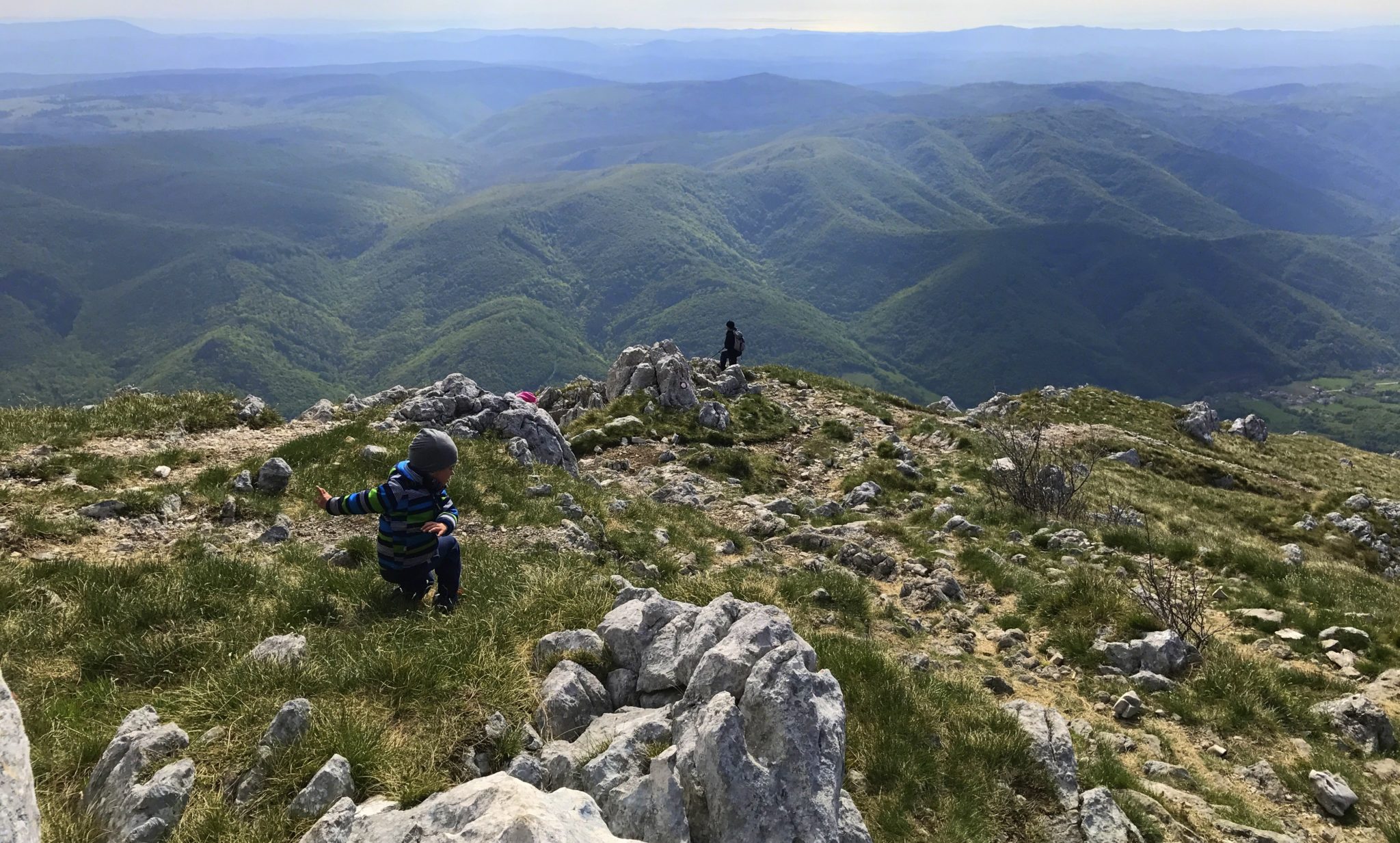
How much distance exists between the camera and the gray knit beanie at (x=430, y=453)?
9.17m

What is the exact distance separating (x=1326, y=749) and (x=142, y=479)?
21688 mm

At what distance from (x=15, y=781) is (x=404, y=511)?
505 cm

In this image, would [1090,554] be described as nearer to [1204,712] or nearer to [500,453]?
[1204,712]

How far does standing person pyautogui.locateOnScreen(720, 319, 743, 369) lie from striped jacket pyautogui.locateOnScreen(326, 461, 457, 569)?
2899 cm

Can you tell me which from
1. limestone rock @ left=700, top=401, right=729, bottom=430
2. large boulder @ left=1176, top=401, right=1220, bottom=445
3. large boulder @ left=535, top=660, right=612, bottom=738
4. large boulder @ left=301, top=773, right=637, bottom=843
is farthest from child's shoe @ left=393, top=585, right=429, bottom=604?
large boulder @ left=1176, top=401, right=1220, bottom=445

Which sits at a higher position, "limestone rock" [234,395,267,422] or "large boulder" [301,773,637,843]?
"large boulder" [301,773,637,843]

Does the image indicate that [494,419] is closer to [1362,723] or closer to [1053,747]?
[1053,747]

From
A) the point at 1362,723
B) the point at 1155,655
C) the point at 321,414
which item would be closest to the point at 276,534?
the point at 321,414

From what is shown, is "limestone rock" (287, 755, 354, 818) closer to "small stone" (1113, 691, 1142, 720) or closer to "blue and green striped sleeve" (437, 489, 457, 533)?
"blue and green striped sleeve" (437, 489, 457, 533)

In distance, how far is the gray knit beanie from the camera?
9.17 m

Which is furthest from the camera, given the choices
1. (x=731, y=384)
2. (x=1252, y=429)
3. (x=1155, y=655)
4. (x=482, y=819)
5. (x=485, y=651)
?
(x=1252, y=429)

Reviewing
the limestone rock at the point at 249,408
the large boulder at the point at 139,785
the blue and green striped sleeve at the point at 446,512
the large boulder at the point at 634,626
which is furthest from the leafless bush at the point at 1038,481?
the limestone rock at the point at 249,408

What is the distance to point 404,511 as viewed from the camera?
30.0 feet

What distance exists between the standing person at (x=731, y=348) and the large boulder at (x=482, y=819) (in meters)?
33.0
